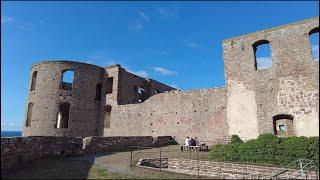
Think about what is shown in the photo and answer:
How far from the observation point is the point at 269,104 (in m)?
15.3

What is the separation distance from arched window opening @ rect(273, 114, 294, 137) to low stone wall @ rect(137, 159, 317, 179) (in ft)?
16.7

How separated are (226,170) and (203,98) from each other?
8624mm

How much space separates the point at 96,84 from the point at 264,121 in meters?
16.4

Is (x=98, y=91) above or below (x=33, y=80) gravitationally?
below

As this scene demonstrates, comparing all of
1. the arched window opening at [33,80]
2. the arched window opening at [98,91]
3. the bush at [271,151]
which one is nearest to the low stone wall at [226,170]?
the bush at [271,151]

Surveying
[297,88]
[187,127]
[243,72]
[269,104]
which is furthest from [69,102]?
[297,88]

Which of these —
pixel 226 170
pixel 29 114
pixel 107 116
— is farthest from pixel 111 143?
pixel 29 114

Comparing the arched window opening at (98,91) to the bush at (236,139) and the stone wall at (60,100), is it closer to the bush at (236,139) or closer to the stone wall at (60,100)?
the stone wall at (60,100)

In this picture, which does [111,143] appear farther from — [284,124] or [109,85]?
[284,124]

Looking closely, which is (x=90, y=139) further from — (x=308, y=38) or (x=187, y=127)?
(x=308, y=38)

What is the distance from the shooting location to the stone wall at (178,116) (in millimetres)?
18328

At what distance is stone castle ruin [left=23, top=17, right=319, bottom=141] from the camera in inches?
576

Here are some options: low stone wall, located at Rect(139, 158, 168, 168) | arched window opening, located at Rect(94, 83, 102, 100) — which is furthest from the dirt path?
arched window opening, located at Rect(94, 83, 102, 100)

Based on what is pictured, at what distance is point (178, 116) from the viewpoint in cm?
2044
